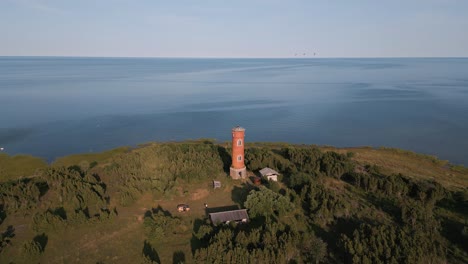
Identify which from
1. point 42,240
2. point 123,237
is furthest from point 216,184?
point 42,240

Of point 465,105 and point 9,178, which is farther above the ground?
point 465,105

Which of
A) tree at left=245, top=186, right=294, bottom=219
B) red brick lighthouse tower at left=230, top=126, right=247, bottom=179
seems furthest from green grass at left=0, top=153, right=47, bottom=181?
tree at left=245, top=186, right=294, bottom=219

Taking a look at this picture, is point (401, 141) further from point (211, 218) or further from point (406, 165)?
point (211, 218)

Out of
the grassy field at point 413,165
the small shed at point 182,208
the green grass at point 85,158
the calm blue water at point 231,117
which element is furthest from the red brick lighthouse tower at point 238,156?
the calm blue water at point 231,117

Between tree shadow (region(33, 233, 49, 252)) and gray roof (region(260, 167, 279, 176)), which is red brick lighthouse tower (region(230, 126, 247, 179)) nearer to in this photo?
gray roof (region(260, 167, 279, 176))

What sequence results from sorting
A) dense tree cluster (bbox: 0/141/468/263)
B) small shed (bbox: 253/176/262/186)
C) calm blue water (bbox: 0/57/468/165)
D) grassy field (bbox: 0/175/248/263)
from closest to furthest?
dense tree cluster (bbox: 0/141/468/263) → grassy field (bbox: 0/175/248/263) → small shed (bbox: 253/176/262/186) → calm blue water (bbox: 0/57/468/165)

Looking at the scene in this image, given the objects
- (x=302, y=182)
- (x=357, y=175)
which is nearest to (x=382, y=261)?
(x=302, y=182)

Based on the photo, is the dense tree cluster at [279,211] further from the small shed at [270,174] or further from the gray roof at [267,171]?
the gray roof at [267,171]
